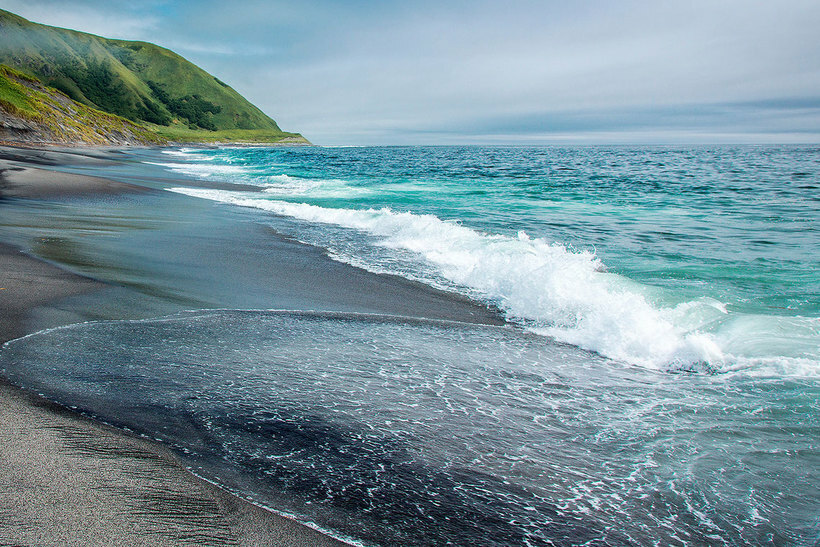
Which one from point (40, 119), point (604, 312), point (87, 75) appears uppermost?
point (87, 75)

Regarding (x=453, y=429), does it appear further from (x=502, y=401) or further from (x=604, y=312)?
(x=604, y=312)

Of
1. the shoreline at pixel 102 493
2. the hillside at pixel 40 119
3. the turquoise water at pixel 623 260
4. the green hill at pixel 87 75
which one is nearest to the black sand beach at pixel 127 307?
the shoreline at pixel 102 493

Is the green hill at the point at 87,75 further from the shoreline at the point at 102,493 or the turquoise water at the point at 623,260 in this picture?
the shoreline at the point at 102,493

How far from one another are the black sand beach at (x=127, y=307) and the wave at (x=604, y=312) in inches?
34.1

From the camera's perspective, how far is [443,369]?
5.09 m

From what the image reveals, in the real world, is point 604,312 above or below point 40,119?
below

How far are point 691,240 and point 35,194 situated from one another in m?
19.2

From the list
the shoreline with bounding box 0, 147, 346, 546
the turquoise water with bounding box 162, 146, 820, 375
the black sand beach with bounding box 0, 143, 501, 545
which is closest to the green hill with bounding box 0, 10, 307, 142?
the turquoise water with bounding box 162, 146, 820, 375

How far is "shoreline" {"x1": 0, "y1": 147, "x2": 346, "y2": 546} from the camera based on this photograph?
8.08 ft

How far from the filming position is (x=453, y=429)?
3914 mm

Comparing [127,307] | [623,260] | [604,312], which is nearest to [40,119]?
[127,307]

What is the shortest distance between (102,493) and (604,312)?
5993 mm

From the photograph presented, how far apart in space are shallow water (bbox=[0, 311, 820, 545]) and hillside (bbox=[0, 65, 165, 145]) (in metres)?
50.6

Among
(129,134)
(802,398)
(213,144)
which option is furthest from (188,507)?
(213,144)
